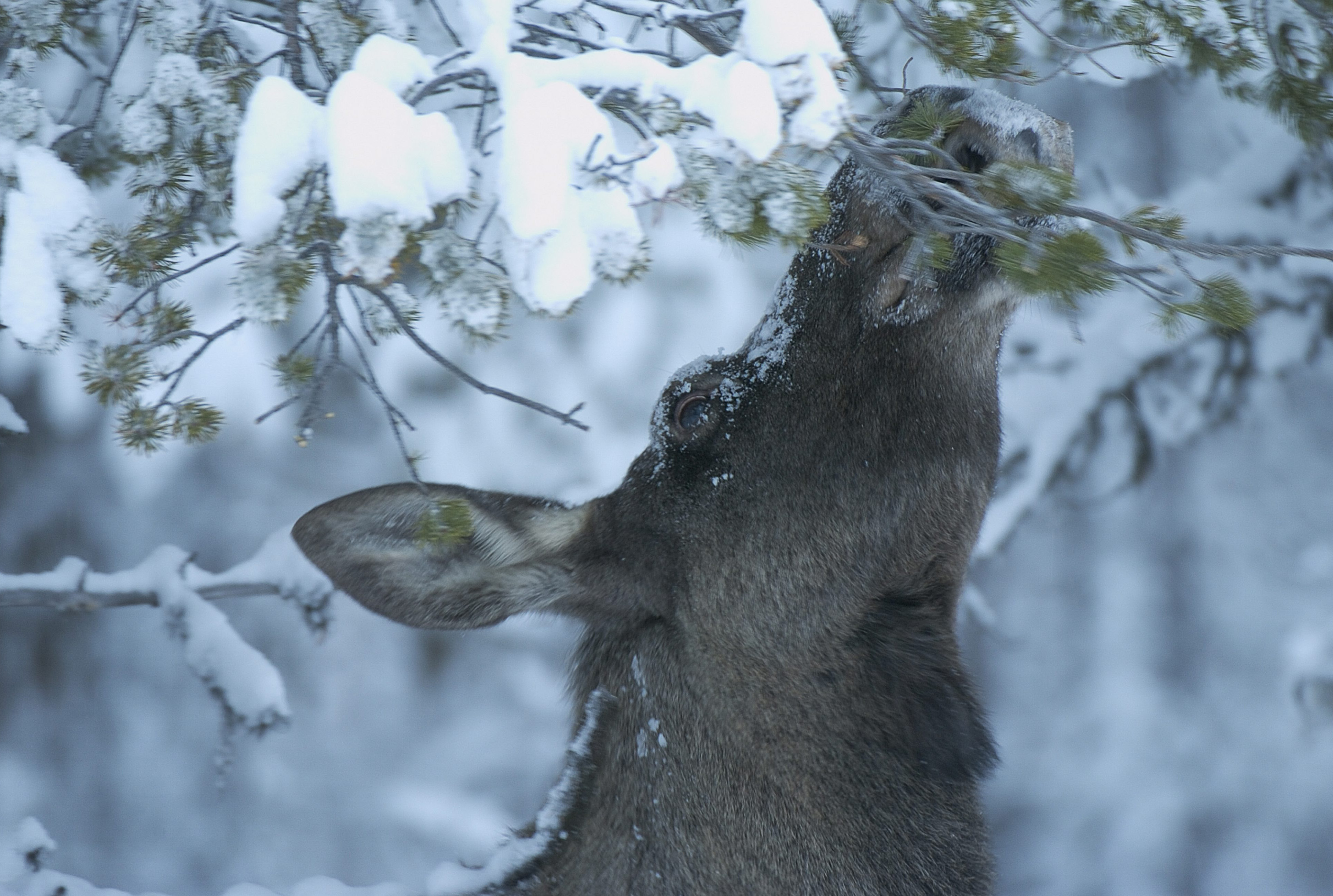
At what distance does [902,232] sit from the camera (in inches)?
101

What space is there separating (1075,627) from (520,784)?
3513 mm

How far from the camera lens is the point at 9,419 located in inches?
171

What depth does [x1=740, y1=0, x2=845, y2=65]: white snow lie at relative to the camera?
1711 millimetres

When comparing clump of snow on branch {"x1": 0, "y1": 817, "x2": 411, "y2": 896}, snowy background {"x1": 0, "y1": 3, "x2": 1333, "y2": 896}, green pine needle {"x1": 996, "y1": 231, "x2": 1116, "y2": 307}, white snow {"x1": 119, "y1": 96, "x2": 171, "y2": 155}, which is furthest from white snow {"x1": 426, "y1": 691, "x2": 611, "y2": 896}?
snowy background {"x1": 0, "y1": 3, "x2": 1333, "y2": 896}

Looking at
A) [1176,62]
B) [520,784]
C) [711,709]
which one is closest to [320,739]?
[520,784]

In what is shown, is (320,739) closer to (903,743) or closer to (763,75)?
(903,743)

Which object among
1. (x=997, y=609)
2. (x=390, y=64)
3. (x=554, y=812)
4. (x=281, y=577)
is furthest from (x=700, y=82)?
(x=997, y=609)

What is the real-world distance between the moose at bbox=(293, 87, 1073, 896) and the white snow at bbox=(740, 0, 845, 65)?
74 cm

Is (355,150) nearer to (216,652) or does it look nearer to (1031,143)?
(1031,143)

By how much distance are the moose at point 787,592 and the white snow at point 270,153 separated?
2.96ft

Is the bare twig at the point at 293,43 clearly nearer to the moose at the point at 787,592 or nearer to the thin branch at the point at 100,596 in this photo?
the moose at the point at 787,592

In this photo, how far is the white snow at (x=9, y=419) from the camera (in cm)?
430

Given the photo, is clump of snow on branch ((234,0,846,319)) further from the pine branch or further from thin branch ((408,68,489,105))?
the pine branch

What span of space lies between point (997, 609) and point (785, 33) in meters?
4.82
